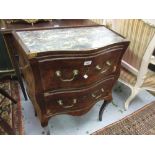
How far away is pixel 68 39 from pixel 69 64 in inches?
8.3

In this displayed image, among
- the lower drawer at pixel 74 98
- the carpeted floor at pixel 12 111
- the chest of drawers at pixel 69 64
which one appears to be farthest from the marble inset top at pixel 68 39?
the carpeted floor at pixel 12 111

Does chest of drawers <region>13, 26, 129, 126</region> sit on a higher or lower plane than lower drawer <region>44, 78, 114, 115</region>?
higher

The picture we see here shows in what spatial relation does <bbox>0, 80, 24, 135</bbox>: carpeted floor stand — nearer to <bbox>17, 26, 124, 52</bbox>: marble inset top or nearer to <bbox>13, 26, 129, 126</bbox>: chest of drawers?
<bbox>13, 26, 129, 126</bbox>: chest of drawers

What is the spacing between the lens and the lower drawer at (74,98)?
123 centimetres

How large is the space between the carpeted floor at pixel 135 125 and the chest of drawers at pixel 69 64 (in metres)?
0.35

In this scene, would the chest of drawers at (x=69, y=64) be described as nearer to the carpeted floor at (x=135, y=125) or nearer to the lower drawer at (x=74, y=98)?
the lower drawer at (x=74, y=98)

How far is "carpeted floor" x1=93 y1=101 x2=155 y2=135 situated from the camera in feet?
5.24

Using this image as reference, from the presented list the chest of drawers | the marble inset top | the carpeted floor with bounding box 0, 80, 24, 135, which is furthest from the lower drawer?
the carpeted floor with bounding box 0, 80, 24, 135

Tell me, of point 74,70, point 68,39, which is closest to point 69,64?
point 74,70

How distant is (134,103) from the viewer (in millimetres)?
1911

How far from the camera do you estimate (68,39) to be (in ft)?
4.02

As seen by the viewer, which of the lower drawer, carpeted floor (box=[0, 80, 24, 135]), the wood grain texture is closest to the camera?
the wood grain texture

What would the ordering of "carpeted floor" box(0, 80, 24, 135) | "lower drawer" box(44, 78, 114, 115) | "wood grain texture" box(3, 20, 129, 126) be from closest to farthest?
1. "wood grain texture" box(3, 20, 129, 126)
2. "lower drawer" box(44, 78, 114, 115)
3. "carpeted floor" box(0, 80, 24, 135)
